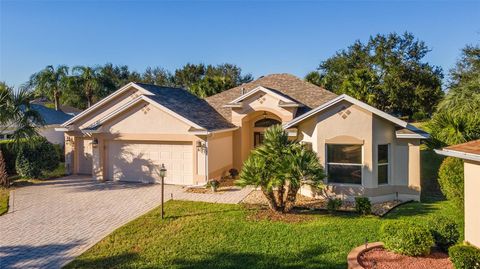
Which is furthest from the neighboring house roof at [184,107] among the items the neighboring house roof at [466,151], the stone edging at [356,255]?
the neighboring house roof at [466,151]

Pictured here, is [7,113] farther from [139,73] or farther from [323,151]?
[139,73]

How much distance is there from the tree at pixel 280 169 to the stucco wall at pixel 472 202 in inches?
220

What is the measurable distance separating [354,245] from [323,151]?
21.5ft

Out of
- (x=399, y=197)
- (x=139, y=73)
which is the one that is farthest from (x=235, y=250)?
(x=139, y=73)

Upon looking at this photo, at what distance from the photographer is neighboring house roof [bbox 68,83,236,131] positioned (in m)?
19.2

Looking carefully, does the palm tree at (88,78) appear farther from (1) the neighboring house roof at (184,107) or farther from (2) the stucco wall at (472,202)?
(2) the stucco wall at (472,202)

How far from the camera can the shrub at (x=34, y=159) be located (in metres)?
20.4

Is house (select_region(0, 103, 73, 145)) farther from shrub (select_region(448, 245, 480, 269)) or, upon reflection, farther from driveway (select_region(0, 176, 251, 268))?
shrub (select_region(448, 245, 480, 269))

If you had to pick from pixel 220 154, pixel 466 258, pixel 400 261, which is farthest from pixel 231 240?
pixel 220 154

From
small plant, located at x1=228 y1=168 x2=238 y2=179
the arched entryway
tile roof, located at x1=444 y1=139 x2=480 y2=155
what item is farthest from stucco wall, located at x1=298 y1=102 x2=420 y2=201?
the arched entryway

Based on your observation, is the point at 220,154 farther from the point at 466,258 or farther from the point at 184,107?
the point at 466,258

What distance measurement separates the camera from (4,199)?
1662cm

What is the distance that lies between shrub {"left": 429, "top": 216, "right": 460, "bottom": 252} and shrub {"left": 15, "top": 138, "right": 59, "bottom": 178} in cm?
2126

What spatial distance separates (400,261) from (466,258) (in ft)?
4.85
